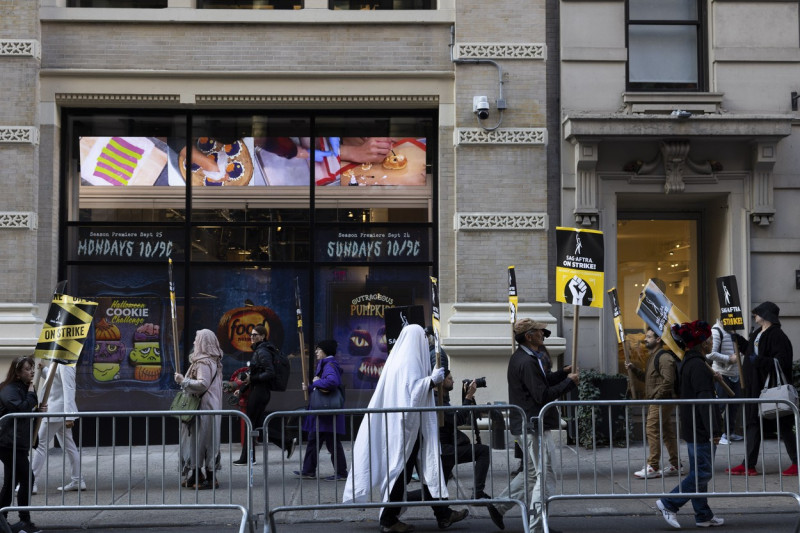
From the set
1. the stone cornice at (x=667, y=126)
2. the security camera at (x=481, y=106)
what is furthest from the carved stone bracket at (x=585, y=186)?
the security camera at (x=481, y=106)

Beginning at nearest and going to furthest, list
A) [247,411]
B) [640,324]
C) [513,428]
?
[513,428] → [247,411] → [640,324]

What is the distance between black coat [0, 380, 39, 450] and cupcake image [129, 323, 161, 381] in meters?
4.91

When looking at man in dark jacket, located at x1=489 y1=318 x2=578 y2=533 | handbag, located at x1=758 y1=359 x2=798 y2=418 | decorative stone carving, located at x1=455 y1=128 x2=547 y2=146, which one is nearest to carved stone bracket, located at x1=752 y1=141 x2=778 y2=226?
decorative stone carving, located at x1=455 y1=128 x2=547 y2=146

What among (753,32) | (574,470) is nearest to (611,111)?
(753,32)

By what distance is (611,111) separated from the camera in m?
13.8

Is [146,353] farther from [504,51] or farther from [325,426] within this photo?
[504,51]

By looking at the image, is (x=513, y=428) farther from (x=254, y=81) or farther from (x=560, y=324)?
(x=254, y=81)

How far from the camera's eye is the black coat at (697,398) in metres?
8.47

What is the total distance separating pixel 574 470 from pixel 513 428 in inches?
62.9

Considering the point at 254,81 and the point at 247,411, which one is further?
the point at 254,81

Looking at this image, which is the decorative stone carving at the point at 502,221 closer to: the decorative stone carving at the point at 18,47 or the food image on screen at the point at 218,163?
the food image on screen at the point at 218,163

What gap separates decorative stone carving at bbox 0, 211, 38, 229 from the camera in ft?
44.0

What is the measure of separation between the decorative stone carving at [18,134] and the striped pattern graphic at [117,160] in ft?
3.44

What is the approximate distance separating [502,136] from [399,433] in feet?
20.9
